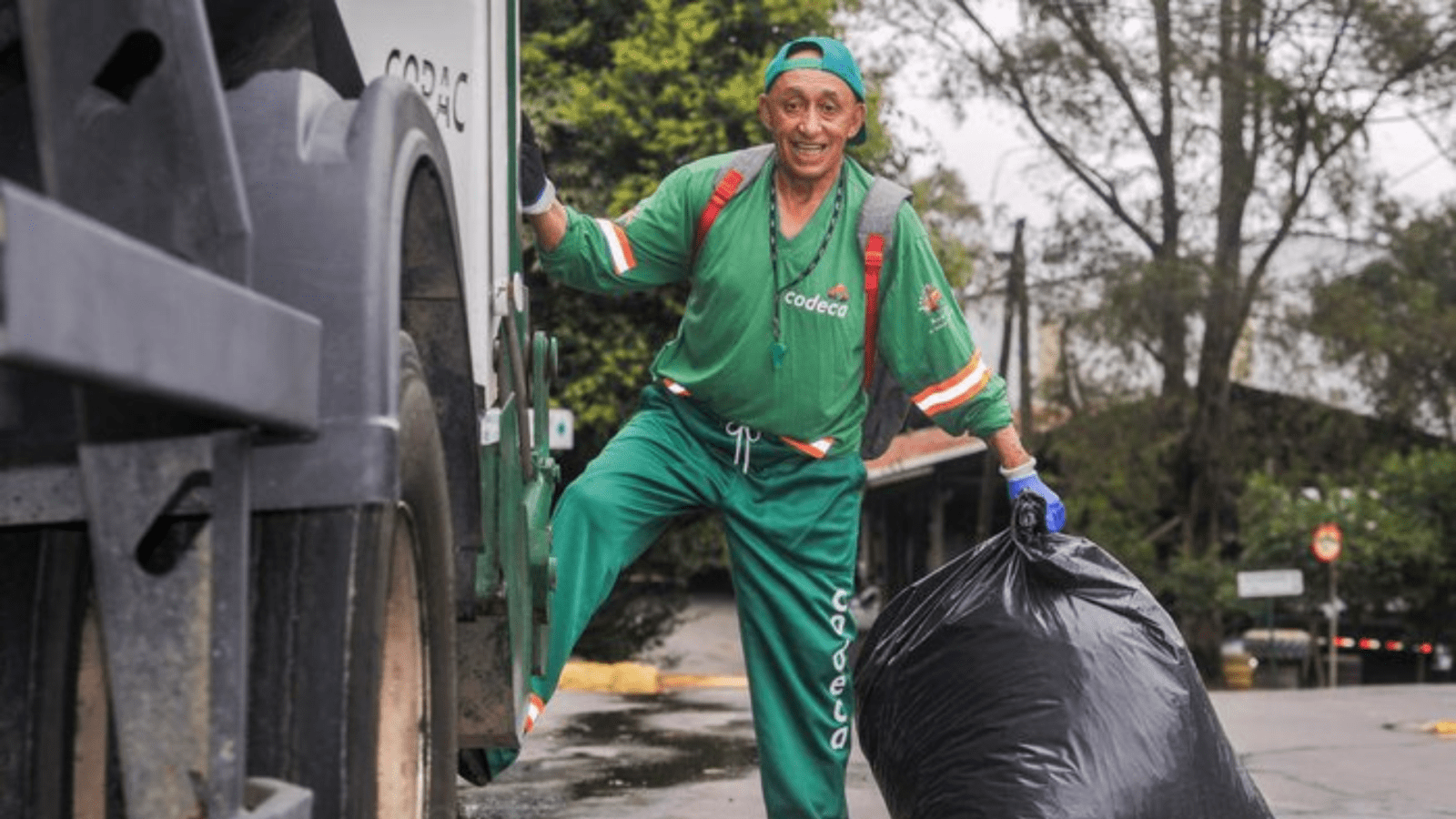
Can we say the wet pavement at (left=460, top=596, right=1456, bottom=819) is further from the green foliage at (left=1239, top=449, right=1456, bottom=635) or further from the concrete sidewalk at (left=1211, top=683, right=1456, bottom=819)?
the green foliage at (left=1239, top=449, right=1456, bottom=635)

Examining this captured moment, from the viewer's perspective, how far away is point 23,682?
236cm

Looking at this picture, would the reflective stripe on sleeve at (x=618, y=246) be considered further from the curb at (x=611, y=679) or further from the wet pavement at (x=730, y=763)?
the curb at (x=611, y=679)

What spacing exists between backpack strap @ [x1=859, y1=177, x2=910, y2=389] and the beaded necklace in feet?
0.17

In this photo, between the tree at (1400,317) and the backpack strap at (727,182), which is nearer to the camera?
the backpack strap at (727,182)

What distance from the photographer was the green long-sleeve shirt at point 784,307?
4.81m

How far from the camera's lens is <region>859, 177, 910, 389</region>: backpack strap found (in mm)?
4836

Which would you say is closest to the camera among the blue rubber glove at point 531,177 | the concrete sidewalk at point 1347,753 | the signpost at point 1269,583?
the blue rubber glove at point 531,177

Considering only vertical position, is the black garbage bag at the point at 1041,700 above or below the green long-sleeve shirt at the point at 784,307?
below

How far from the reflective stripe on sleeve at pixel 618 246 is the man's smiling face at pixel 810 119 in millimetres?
343

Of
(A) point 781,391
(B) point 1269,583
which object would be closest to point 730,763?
(A) point 781,391

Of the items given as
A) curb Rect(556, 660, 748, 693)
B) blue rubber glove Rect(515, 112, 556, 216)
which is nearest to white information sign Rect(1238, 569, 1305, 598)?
curb Rect(556, 660, 748, 693)

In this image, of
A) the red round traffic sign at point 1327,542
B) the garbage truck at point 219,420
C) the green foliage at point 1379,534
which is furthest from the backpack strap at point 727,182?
the green foliage at point 1379,534

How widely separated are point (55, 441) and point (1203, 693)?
3.07 m

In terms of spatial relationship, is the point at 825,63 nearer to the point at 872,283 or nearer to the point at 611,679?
the point at 872,283
